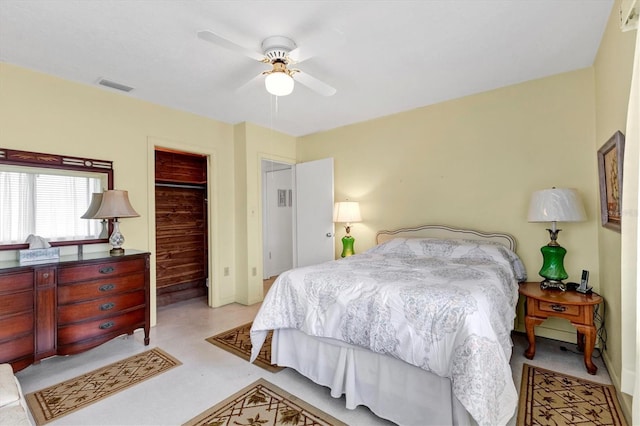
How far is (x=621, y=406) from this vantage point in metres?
1.93

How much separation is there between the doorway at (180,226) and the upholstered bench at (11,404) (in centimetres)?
293

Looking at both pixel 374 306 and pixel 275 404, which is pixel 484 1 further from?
pixel 275 404

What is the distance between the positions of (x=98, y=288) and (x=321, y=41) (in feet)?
9.19

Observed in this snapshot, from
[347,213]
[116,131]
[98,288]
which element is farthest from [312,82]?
[98,288]

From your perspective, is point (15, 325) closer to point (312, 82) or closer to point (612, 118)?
point (312, 82)

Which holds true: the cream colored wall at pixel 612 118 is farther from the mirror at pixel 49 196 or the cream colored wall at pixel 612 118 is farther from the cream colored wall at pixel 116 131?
the mirror at pixel 49 196

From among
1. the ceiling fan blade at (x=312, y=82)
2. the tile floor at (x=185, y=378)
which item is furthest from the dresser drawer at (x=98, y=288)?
the ceiling fan blade at (x=312, y=82)

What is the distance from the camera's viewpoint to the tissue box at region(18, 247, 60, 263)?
2426mm

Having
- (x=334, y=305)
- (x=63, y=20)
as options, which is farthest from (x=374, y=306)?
(x=63, y=20)

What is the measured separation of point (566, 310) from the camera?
241cm

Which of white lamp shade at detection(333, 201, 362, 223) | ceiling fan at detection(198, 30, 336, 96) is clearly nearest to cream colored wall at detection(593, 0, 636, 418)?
ceiling fan at detection(198, 30, 336, 96)

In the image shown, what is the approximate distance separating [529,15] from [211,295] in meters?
4.38

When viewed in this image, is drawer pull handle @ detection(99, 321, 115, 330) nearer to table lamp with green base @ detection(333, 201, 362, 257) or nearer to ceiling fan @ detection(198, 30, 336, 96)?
ceiling fan @ detection(198, 30, 336, 96)

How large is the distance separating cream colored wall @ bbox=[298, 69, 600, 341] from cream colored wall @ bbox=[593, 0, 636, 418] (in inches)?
7.3
